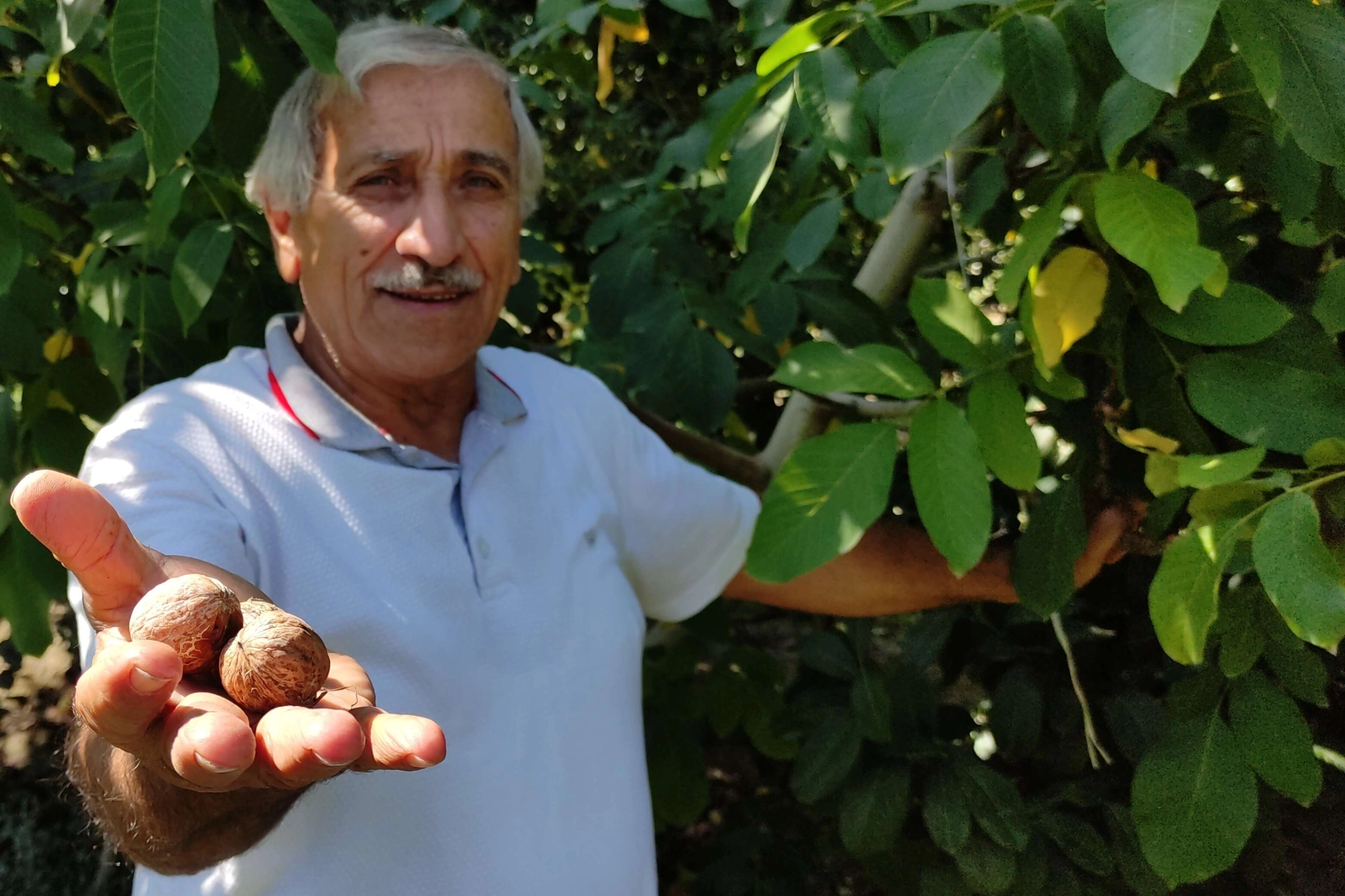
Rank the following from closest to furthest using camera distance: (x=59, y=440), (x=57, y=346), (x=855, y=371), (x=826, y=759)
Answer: (x=855, y=371) → (x=59, y=440) → (x=57, y=346) → (x=826, y=759)

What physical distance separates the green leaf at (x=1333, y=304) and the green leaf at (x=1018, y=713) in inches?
35.3

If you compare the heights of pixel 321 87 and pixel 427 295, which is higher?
pixel 321 87

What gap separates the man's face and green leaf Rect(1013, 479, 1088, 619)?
0.79 m

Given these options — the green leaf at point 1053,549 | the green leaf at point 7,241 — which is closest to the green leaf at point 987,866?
the green leaf at point 1053,549

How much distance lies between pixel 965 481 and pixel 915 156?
359mm

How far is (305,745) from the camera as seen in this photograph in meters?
0.76

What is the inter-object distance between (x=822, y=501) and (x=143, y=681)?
696 millimetres

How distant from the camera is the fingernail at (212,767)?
758 mm

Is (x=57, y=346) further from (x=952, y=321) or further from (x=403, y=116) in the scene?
(x=952, y=321)

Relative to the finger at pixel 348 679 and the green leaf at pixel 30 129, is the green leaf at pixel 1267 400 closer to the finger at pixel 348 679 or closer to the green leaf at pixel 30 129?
the finger at pixel 348 679

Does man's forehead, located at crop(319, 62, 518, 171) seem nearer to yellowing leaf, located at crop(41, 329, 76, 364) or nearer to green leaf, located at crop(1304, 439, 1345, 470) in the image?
yellowing leaf, located at crop(41, 329, 76, 364)

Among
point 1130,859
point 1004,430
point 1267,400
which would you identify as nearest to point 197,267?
point 1004,430

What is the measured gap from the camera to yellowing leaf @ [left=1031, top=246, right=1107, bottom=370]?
43.6 inches

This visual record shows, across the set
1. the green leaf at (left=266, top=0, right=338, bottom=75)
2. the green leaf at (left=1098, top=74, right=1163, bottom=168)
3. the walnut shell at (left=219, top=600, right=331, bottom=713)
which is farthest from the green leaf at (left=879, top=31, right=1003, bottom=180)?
the walnut shell at (left=219, top=600, right=331, bottom=713)
